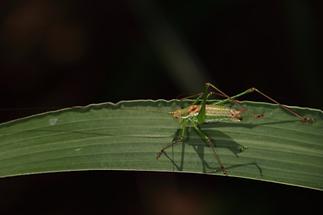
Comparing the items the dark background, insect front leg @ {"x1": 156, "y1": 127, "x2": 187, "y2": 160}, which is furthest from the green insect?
the dark background

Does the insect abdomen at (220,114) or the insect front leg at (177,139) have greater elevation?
the insect abdomen at (220,114)

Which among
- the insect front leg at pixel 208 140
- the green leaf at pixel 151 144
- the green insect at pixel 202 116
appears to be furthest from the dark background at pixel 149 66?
the green leaf at pixel 151 144

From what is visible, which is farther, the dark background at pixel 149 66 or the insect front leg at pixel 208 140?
the dark background at pixel 149 66

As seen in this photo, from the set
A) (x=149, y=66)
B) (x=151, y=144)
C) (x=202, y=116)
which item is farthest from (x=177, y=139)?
(x=149, y=66)

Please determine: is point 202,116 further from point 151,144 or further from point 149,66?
point 149,66

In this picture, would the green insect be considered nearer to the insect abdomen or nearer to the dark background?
the insect abdomen

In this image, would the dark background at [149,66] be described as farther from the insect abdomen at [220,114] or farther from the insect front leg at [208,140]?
the insect front leg at [208,140]
